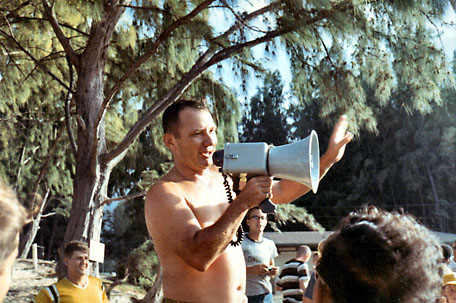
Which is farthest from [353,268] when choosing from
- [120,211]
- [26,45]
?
[120,211]

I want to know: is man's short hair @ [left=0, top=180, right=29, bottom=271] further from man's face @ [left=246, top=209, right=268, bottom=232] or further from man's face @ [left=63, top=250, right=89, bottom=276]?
man's face @ [left=246, top=209, right=268, bottom=232]

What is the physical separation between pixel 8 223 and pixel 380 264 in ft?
2.42

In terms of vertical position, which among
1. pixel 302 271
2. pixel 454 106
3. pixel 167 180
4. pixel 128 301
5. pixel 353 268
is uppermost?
pixel 454 106

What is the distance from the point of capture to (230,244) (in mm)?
2424

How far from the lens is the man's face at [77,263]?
14.2ft

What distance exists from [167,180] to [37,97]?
31.5 feet

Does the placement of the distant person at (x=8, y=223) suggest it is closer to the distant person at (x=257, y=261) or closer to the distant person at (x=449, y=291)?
the distant person at (x=449, y=291)

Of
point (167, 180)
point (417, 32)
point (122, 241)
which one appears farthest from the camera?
point (122, 241)

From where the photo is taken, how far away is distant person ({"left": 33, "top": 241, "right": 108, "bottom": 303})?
415 centimetres

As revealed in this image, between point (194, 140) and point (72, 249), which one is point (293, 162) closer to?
point (194, 140)

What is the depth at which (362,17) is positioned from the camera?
226 inches

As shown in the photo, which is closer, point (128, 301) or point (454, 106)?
point (128, 301)

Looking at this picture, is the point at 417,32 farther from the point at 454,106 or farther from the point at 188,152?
the point at 454,106

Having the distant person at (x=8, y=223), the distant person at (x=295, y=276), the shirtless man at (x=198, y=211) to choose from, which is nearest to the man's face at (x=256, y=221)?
the distant person at (x=295, y=276)
